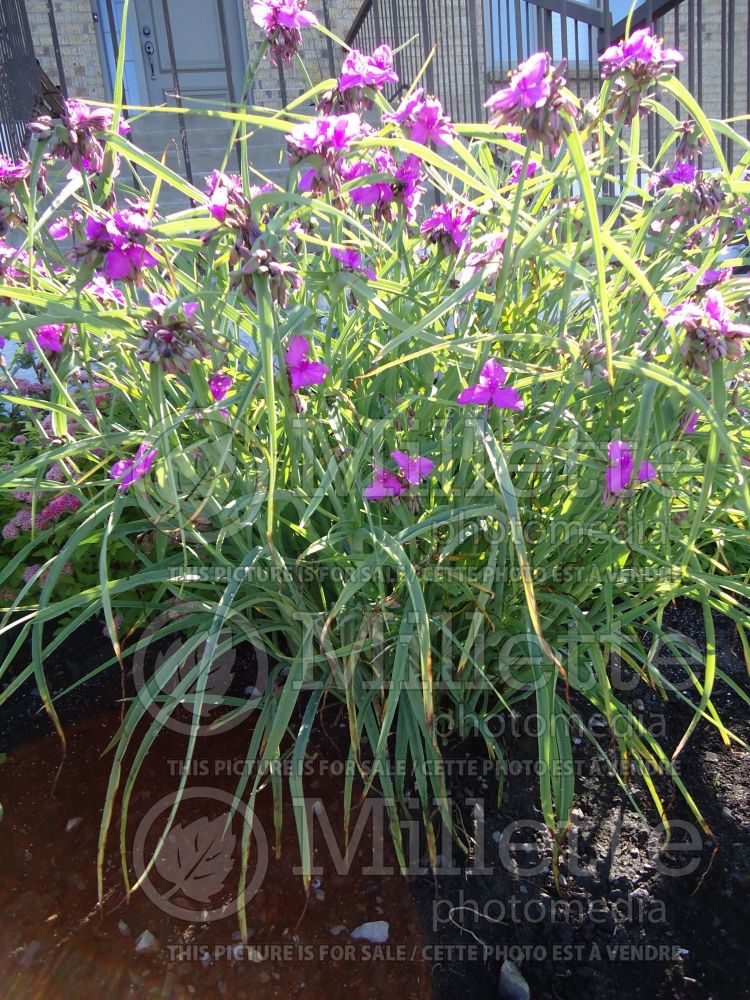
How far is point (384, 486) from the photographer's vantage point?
0.82 meters

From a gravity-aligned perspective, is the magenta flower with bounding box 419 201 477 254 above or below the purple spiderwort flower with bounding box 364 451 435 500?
above

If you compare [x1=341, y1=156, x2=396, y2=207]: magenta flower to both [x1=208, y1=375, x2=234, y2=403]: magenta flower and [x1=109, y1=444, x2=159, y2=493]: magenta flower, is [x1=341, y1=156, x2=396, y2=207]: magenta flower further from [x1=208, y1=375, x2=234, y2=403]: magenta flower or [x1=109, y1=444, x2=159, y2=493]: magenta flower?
[x1=109, y1=444, x2=159, y2=493]: magenta flower

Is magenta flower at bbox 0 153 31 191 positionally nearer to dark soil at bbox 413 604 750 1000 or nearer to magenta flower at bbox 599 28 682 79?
magenta flower at bbox 599 28 682 79

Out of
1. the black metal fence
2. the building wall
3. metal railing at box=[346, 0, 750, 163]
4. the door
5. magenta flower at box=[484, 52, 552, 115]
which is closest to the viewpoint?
magenta flower at box=[484, 52, 552, 115]

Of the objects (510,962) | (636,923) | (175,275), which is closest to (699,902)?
(636,923)

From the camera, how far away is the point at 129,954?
34.4 inches

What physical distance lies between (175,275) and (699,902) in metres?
0.99

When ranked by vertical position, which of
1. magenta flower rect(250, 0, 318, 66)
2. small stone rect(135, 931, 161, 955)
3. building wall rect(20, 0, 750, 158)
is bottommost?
small stone rect(135, 931, 161, 955)

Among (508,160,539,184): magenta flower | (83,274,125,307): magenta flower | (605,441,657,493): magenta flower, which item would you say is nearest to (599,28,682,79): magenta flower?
(508,160,539,184): magenta flower

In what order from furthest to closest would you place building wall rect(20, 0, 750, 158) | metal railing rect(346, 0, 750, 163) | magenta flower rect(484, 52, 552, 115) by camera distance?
building wall rect(20, 0, 750, 158) → metal railing rect(346, 0, 750, 163) → magenta flower rect(484, 52, 552, 115)

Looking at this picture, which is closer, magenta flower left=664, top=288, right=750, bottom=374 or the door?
magenta flower left=664, top=288, right=750, bottom=374

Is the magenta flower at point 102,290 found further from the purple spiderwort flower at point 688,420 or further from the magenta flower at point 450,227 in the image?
the purple spiderwort flower at point 688,420

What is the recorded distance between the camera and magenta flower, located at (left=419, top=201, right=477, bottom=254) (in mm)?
916

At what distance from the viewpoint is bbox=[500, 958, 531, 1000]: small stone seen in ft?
2.65
